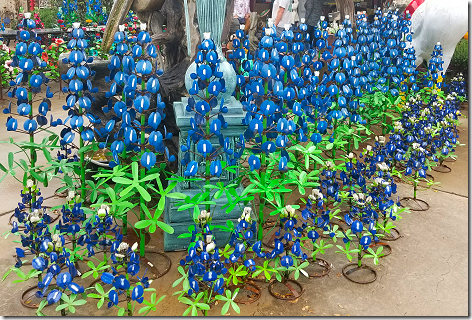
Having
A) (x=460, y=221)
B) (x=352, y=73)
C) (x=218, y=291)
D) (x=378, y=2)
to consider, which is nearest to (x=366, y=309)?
(x=218, y=291)

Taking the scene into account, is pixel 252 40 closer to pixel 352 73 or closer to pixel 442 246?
pixel 352 73

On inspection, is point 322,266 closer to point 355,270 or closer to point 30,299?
point 355,270

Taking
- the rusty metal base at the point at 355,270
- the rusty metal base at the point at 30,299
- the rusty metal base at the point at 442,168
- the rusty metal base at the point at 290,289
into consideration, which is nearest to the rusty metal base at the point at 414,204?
the rusty metal base at the point at 442,168

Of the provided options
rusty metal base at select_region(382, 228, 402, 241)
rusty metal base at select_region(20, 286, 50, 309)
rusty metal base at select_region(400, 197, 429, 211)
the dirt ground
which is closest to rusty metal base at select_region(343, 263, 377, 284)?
the dirt ground

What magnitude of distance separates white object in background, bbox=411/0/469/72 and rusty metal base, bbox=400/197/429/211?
3.00 meters

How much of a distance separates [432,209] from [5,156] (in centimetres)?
397

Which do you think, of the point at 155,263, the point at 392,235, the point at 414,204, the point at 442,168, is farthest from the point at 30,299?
the point at 442,168

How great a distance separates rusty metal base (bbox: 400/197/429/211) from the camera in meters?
4.02

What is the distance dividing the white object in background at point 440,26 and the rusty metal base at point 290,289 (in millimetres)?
4550

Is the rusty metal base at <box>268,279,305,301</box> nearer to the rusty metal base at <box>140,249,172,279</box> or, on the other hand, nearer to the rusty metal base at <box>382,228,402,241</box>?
the rusty metal base at <box>140,249,172,279</box>

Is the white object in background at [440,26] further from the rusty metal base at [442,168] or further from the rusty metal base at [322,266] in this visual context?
the rusty metal base at [322,266]

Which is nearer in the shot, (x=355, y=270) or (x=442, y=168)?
(x=355, y=270)

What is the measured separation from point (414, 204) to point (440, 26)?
3.10 meters

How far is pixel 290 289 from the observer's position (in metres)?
2.90
